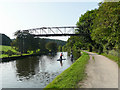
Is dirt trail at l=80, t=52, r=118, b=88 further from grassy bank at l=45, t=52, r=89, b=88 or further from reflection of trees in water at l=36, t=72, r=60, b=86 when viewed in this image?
reflection of trees in water at l=36, t=72, r=60, b=86

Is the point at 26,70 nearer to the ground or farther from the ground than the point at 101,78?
nearer to the ground

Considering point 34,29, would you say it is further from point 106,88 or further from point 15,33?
point 106,88

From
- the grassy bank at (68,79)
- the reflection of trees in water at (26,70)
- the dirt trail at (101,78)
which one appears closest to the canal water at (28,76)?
the reflection of trees in water at (26,70)

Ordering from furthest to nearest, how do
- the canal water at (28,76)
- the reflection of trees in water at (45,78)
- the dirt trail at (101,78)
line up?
the reflection of trees in water at (45,78), the canal water at (28,76), the dirt trail at (101,78)

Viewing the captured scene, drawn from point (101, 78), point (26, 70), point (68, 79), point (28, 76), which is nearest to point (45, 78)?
point (28, 76)

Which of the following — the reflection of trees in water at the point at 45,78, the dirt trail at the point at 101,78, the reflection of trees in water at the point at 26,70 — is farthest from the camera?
the reflection of trees in water at the point at 26,70

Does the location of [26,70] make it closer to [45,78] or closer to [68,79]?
[45,78]

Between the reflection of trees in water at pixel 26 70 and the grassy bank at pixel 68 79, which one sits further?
the reflection of trees in water at pixel 26 70

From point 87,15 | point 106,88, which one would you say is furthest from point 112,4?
point 87,15

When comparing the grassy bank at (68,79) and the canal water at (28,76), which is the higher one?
the grassy bank at (68,79)

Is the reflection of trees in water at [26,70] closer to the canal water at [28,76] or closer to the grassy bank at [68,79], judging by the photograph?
the canal water at [28,76]

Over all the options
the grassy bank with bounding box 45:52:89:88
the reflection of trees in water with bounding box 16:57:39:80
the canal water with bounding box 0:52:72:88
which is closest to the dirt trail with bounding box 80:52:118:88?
the grassy bank with bounding box 45:52:89:88

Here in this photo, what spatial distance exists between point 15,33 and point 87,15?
39.8m

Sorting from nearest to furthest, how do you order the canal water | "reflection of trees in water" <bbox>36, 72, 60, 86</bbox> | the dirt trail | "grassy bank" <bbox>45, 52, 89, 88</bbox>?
the dirt trail, "grassy bank" <bbox>45, 52, 89, 88</bbox>, the canal water, "reflection of trees in water" <bbox>36, 72, 60, 86</bbox>
